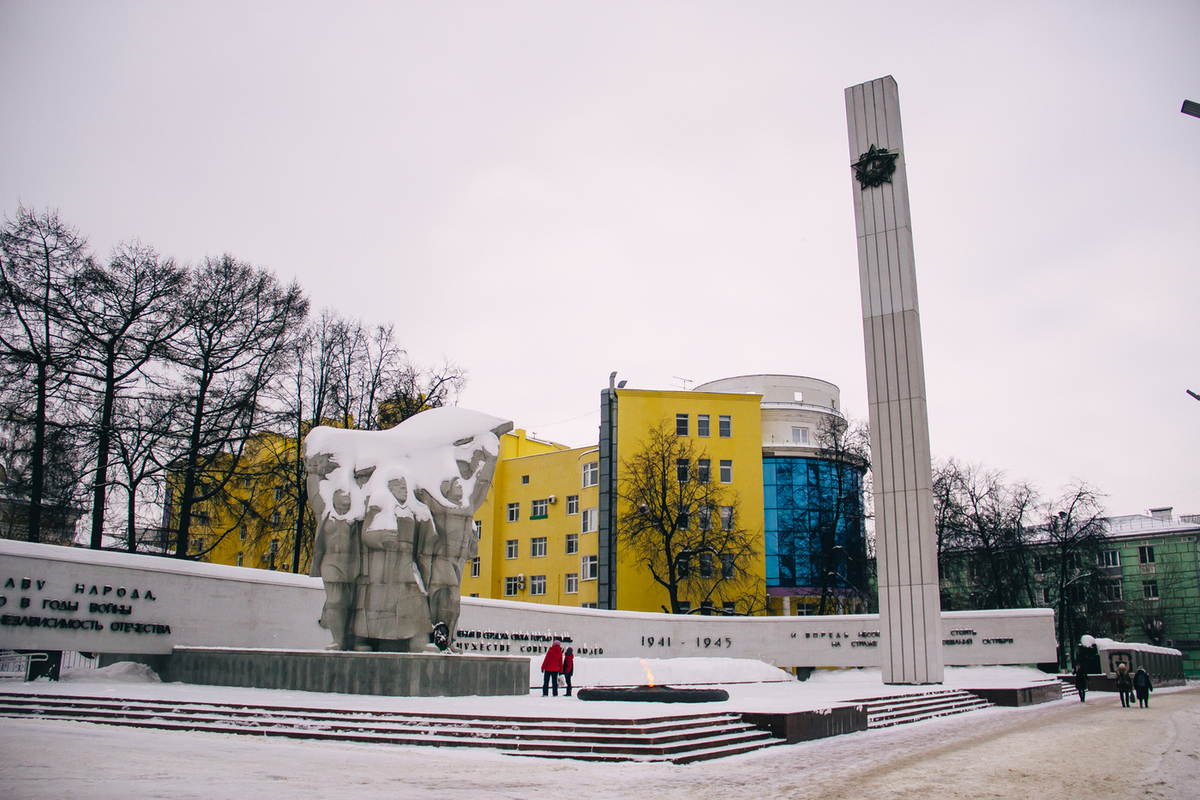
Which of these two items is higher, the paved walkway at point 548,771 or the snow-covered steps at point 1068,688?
the paved walkway at point 548,771

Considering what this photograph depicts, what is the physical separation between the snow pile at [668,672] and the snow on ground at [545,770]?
478 inches

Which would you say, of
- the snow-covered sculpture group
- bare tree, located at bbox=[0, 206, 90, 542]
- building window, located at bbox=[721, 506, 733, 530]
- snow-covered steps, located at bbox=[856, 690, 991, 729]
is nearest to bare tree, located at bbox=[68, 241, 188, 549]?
bare tree, located at bbox=[0, 206, 90, 542]

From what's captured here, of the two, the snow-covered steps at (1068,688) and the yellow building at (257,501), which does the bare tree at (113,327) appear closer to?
the yellow building at (257,501)

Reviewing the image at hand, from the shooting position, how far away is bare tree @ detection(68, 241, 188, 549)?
22.5 m

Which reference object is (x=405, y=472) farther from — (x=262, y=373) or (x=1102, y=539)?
(x=1102, y=539)

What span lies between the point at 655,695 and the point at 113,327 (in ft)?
55.4

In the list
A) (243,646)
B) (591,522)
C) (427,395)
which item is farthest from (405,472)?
(591,522)

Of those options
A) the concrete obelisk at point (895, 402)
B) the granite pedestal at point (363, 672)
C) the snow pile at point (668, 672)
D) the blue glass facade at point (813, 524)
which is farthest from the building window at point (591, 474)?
the granite pedestal at point (363, 672)

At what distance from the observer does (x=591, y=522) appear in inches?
1714

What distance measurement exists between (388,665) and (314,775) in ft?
23.6

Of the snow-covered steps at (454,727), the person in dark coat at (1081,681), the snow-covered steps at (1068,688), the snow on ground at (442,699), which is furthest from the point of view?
the snow-covered steps at (1068,688)

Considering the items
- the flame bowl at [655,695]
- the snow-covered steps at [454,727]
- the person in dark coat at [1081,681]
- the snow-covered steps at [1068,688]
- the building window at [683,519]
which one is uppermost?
the building window at [683,519]

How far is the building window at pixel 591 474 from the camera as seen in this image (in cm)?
4378

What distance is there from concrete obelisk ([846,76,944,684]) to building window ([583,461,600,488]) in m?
20.4
